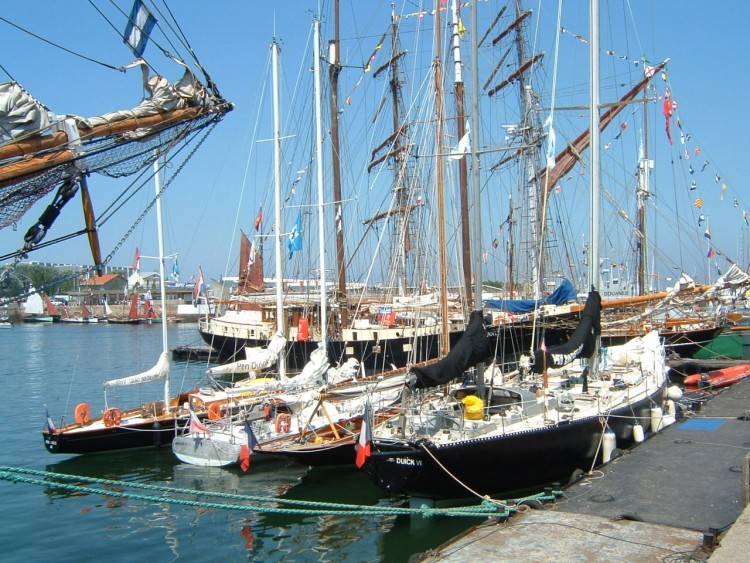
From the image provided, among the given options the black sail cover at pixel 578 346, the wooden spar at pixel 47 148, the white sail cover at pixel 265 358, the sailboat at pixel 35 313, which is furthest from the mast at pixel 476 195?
the sailboat at pixel 35 313

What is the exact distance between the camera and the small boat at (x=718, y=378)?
27634 mm

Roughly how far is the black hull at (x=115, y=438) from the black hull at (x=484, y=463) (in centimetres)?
980

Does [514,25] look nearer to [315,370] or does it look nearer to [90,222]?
[315,370]

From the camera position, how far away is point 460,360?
1477 cm

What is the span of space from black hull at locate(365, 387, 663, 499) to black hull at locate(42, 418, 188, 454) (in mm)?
9799

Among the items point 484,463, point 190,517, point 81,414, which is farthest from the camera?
point 81,414

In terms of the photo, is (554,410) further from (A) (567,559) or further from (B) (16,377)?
(B) (16,377)

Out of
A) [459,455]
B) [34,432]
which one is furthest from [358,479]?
[34,432]

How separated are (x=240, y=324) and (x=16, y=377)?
14.8m

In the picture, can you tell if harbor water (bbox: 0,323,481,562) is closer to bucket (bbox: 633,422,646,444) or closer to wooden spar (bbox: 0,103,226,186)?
wooden spar (bbox: 0,103,226,186)

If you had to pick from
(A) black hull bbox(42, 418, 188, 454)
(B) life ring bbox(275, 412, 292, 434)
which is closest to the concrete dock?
(B) life ring bbox(275, 412, 292, 434)

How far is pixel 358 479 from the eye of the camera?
17.2 metres

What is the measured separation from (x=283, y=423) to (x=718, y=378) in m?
18.9

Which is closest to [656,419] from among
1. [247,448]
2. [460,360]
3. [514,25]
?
[460,360]
